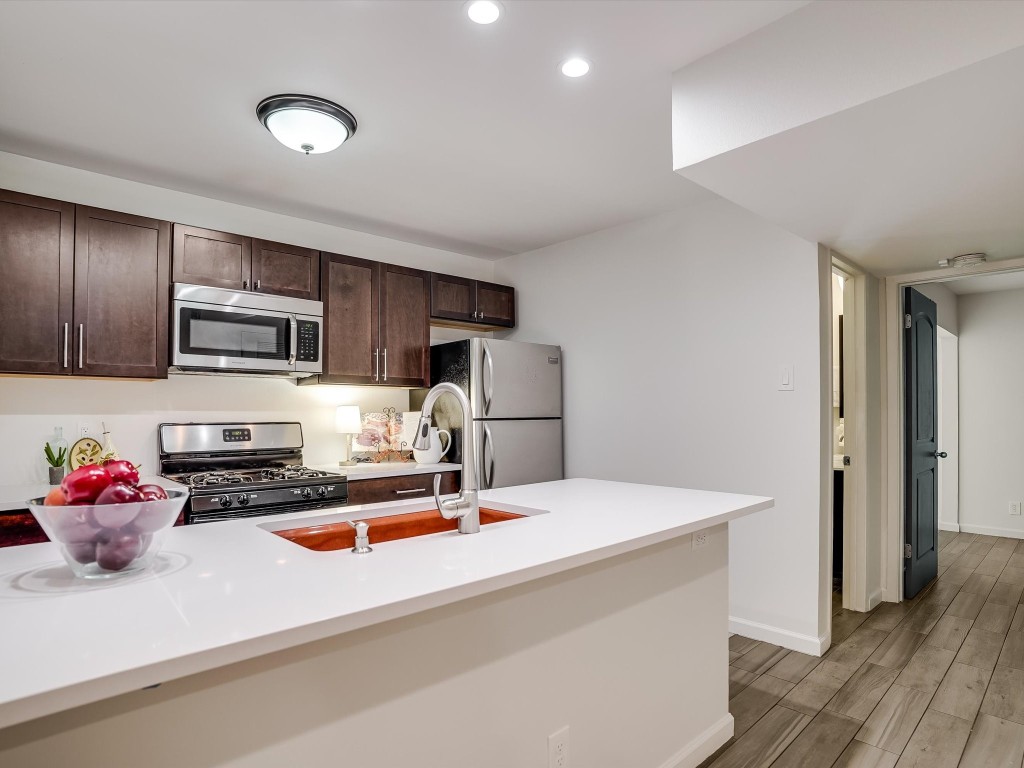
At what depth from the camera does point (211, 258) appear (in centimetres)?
313

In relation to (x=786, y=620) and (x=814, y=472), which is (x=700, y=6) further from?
(x=786, y=620)

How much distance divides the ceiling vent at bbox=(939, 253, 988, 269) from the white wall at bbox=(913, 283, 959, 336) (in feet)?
5.75

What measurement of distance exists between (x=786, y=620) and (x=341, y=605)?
9.17 ft

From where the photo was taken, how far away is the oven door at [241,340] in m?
3.00

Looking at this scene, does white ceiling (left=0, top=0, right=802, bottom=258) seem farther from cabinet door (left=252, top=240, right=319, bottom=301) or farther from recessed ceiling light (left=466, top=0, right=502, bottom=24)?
cabinet door (left=252, top=240, right=319, bottom=301)

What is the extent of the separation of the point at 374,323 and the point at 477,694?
2714 millimetres

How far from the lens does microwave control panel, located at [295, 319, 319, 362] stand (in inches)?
134

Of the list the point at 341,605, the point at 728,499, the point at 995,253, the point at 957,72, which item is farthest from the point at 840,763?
the point at 995,253

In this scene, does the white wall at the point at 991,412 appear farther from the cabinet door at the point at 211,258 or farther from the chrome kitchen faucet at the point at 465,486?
the cabinet door at the point at 211,258

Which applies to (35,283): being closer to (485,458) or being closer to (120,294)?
(120,294)

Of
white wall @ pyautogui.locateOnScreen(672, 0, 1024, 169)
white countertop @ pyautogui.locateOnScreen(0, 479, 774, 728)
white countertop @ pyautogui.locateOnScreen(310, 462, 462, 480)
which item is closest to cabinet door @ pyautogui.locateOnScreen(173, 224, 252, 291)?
white countertop @ pyautogui.locateOnScreen(310, 462, 462, 480)

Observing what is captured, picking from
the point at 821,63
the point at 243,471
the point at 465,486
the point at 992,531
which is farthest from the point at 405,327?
the point at 992,531

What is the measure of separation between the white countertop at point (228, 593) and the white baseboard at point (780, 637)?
1.68 metres

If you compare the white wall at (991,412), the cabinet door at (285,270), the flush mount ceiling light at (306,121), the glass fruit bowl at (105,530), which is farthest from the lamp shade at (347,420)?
the white wall at (991,412)
